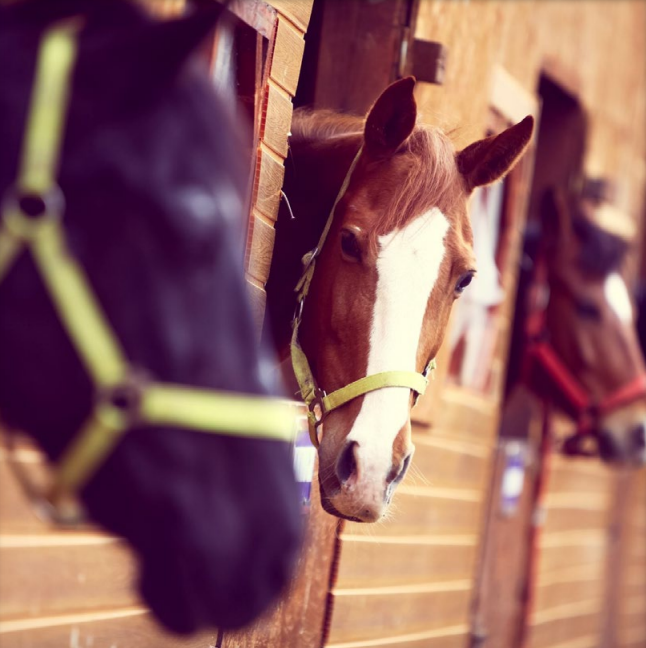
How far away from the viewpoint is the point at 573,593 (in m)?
6.42

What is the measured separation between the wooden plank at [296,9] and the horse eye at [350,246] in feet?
2.76

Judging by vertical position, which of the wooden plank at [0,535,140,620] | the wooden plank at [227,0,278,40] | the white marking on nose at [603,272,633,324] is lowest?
the wooden plank at [0,535,140,620]

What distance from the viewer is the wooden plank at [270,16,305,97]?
292cm

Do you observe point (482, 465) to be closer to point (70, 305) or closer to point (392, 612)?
point (392, 612)

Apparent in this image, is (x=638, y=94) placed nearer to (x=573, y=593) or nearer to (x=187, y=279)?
(x=573, y=593)

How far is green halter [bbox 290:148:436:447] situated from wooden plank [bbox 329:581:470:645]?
1.16 metres

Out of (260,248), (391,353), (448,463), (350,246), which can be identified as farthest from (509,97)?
(391,353)

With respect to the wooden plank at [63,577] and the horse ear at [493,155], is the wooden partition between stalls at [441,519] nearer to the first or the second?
the horse ear at [493,155]

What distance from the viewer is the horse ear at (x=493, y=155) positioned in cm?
263

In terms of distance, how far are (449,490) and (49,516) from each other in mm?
3422

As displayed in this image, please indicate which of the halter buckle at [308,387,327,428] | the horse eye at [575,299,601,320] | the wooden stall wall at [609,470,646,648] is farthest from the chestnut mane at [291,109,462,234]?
the wooden stall wall at [609,470,646,648]

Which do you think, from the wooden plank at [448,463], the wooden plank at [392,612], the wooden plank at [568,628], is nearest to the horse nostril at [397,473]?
the wooden plank at [392,612]

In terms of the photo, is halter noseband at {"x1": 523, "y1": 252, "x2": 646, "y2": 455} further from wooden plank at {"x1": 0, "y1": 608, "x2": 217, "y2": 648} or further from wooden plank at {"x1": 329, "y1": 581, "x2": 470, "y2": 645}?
wooden plank at {"x1": 0, "y1": 608, "x2": 217, "y2": 648}

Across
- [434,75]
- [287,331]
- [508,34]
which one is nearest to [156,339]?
[287,331]
